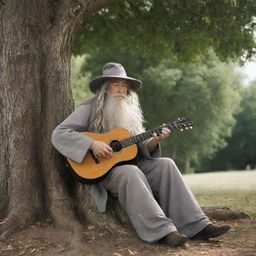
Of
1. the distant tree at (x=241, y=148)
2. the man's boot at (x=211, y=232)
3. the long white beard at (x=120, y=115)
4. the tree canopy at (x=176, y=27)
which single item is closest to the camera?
the man's boot at (x=211, y=232)

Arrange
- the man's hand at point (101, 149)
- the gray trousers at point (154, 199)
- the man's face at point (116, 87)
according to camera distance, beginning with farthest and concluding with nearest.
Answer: the man's face at point (116, 87), the man's hand at point (101, 149), the gray trousers at point (154, 199)

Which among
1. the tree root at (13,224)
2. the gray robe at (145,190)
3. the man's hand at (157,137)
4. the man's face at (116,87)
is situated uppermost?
the man's face at (116,87)

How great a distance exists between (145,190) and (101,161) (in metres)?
0.67

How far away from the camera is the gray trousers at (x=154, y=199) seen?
5.04 m

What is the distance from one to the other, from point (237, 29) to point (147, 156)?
5192 mm

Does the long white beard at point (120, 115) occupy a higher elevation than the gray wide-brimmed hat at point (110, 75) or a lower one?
lower

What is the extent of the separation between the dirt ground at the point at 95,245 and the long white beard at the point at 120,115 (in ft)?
4.17

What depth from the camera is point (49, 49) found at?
6020mm

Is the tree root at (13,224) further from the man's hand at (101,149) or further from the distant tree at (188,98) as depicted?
the distant tree at (188,98)

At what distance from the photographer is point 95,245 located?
5043 mm

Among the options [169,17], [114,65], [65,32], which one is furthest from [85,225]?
[169,17]

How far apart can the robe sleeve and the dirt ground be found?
0.85 metres

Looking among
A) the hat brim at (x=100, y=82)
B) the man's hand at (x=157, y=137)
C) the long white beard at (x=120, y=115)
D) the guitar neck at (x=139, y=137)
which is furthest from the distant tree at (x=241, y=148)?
the guitar neck at (x=139, y=137)

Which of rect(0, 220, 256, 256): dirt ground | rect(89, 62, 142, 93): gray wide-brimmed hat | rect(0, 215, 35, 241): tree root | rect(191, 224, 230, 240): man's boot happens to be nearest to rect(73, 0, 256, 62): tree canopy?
rect(89, 62, 142, 93): gray wide-brimmed hat
